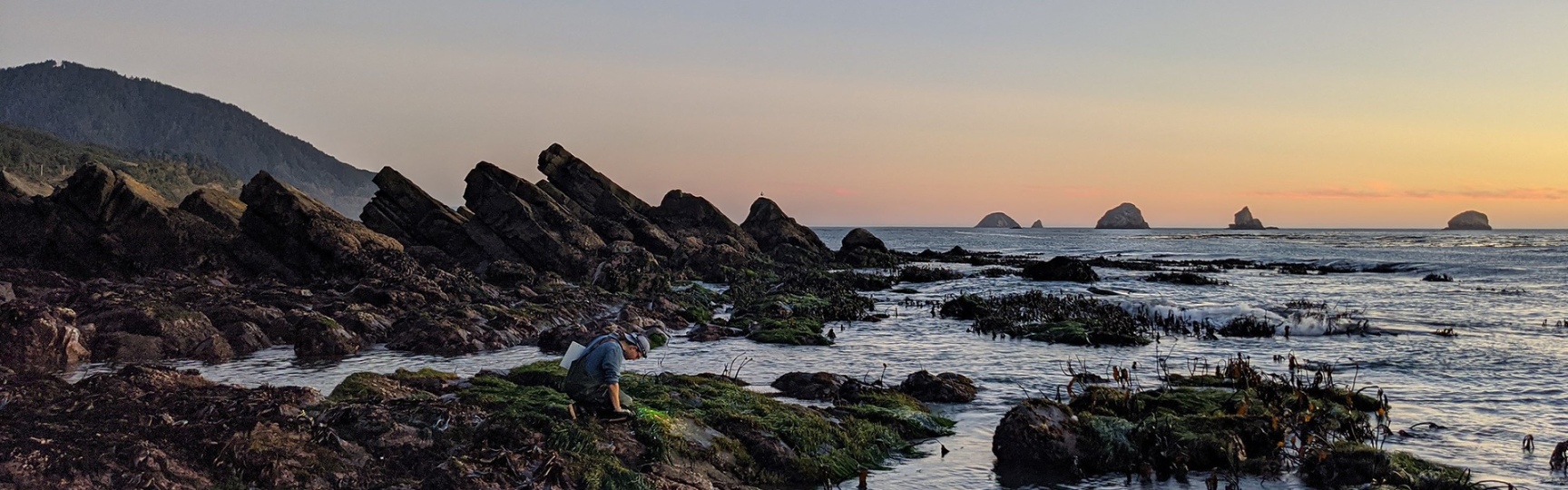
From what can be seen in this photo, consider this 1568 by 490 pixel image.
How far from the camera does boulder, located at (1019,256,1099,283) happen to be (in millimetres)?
49594

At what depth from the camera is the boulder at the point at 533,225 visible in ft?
144

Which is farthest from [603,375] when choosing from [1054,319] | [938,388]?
[1054,319]

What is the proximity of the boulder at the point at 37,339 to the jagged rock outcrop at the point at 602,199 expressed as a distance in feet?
117

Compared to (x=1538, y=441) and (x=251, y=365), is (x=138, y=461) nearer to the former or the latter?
(x=251, y=365)

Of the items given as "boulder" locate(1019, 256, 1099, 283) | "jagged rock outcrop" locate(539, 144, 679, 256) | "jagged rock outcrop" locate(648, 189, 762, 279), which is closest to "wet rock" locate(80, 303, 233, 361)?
"jagged rock outcrop" locate(648, 189, 762, 279)

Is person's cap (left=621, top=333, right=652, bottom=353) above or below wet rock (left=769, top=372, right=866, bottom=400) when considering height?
above

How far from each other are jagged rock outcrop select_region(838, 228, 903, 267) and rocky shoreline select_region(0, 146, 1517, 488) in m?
14.0

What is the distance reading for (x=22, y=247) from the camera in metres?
30.6

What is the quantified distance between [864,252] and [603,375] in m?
57.9

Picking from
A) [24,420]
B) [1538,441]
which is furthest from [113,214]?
[1538,441]

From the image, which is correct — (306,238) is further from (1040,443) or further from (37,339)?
(1040,443)

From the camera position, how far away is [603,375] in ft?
37.2

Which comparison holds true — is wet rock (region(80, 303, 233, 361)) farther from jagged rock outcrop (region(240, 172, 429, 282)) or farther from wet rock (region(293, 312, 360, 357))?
jagged rock outcrop (region(240, 172, 429, 282))

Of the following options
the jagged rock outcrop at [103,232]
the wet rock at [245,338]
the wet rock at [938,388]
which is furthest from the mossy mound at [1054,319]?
the jagged rock outcrop at [103,232]
